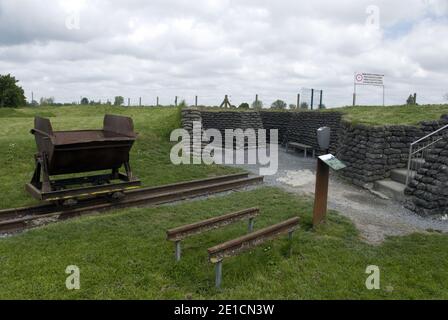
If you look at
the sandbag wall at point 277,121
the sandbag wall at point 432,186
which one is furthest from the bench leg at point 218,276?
the sandbag wall at point 277,121

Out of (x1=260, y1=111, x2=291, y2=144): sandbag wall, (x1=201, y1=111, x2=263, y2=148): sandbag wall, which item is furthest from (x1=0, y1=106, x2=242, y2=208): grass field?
(x1=260, y1=111, x2=291, y2=144): sandbag wall

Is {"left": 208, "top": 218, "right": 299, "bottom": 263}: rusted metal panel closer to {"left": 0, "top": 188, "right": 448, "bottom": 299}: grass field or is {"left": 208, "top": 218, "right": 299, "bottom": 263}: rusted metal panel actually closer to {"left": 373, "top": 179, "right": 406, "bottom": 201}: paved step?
{"left": 0, "top": 188, "right": 448, "bottom": 299}: grass field

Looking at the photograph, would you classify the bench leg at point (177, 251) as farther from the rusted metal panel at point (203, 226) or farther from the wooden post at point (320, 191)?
the wooden post at point (320, 191)

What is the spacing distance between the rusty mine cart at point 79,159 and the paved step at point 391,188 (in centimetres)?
669

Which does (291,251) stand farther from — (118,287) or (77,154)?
(77,154)

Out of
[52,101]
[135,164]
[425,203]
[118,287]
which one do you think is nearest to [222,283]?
[118,287]

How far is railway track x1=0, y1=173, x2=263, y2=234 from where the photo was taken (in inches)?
278

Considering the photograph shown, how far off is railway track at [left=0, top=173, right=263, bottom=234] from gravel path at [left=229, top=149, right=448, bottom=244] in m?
1.41

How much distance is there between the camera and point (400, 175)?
10688 millimetres

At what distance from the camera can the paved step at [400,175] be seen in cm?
1047

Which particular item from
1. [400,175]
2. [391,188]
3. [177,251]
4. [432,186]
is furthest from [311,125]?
[177,251]

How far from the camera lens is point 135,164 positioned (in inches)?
480

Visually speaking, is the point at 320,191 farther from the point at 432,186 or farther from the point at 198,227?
the point at 432,186

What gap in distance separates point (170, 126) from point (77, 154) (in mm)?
8665
